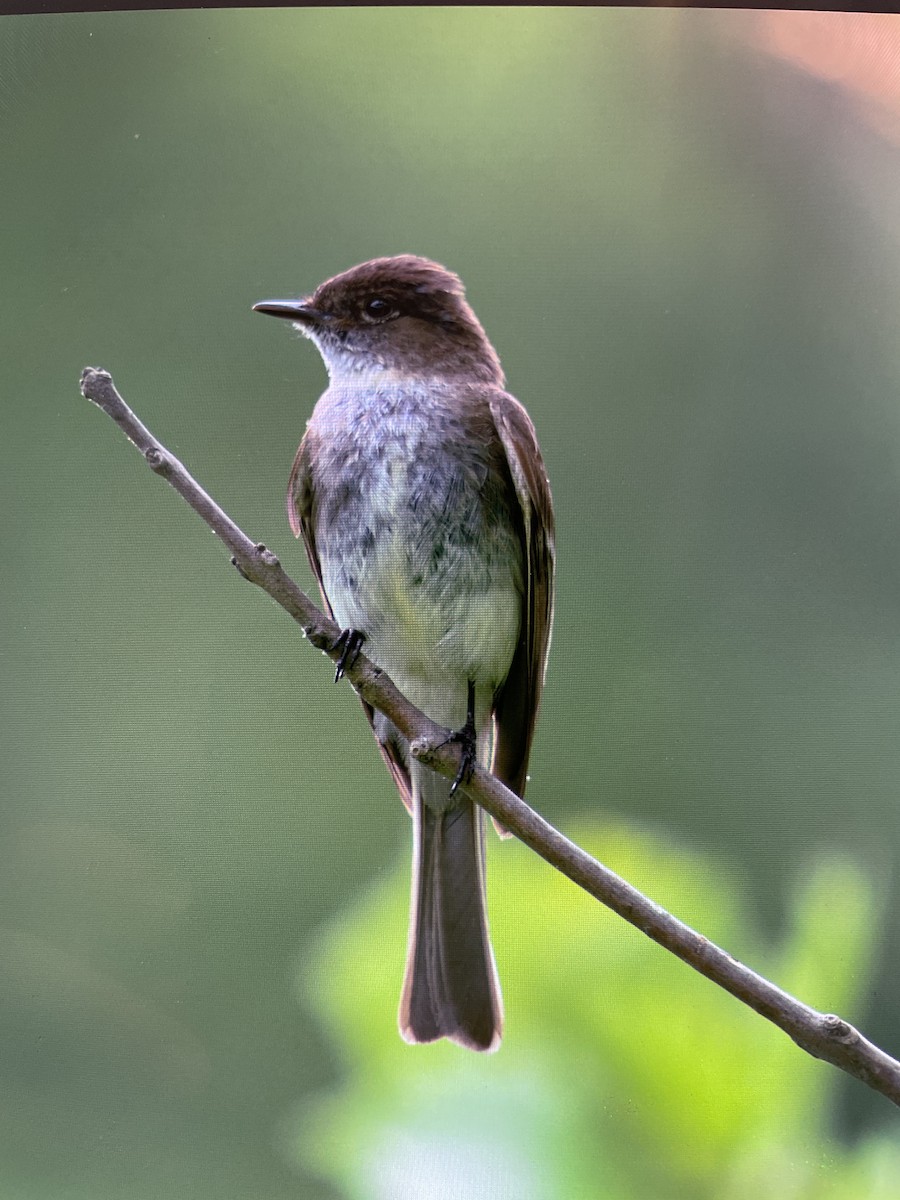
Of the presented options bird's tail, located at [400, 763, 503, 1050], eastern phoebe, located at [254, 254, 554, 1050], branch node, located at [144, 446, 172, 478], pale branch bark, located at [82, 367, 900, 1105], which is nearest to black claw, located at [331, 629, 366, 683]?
eastern phoebe, located at [254, 254, 554, 1050]

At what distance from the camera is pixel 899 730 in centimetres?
184

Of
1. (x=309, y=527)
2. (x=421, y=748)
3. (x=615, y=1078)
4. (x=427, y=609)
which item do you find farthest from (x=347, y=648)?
(x=615, y=1078)

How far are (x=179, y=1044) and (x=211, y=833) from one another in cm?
30

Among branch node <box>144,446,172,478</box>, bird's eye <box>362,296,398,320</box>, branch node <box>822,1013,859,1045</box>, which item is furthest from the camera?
bird's eye <box>362,296,398,320</box>

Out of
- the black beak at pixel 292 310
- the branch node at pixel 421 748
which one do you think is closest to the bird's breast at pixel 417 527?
the black beak at pixel 292 310

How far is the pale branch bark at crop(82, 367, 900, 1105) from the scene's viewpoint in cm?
112

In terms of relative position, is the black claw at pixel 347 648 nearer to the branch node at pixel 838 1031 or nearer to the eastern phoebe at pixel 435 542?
the eastern phoebe at pixel 435 542

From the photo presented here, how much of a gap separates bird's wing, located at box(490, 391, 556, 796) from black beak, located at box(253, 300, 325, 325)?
309mm

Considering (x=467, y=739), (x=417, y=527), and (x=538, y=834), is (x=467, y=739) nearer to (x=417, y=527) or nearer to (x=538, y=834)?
(x=417, y=527)

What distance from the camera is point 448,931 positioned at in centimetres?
182

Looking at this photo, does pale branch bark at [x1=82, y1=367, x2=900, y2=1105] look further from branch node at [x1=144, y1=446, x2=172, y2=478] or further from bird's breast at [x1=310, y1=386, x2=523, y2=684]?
bird's breast at [x1=310, y1=386, x2=523, y2=684]

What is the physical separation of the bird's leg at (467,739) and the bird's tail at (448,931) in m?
0.10

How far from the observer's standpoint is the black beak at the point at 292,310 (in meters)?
1.88

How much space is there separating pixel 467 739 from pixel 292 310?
28.1 inches
